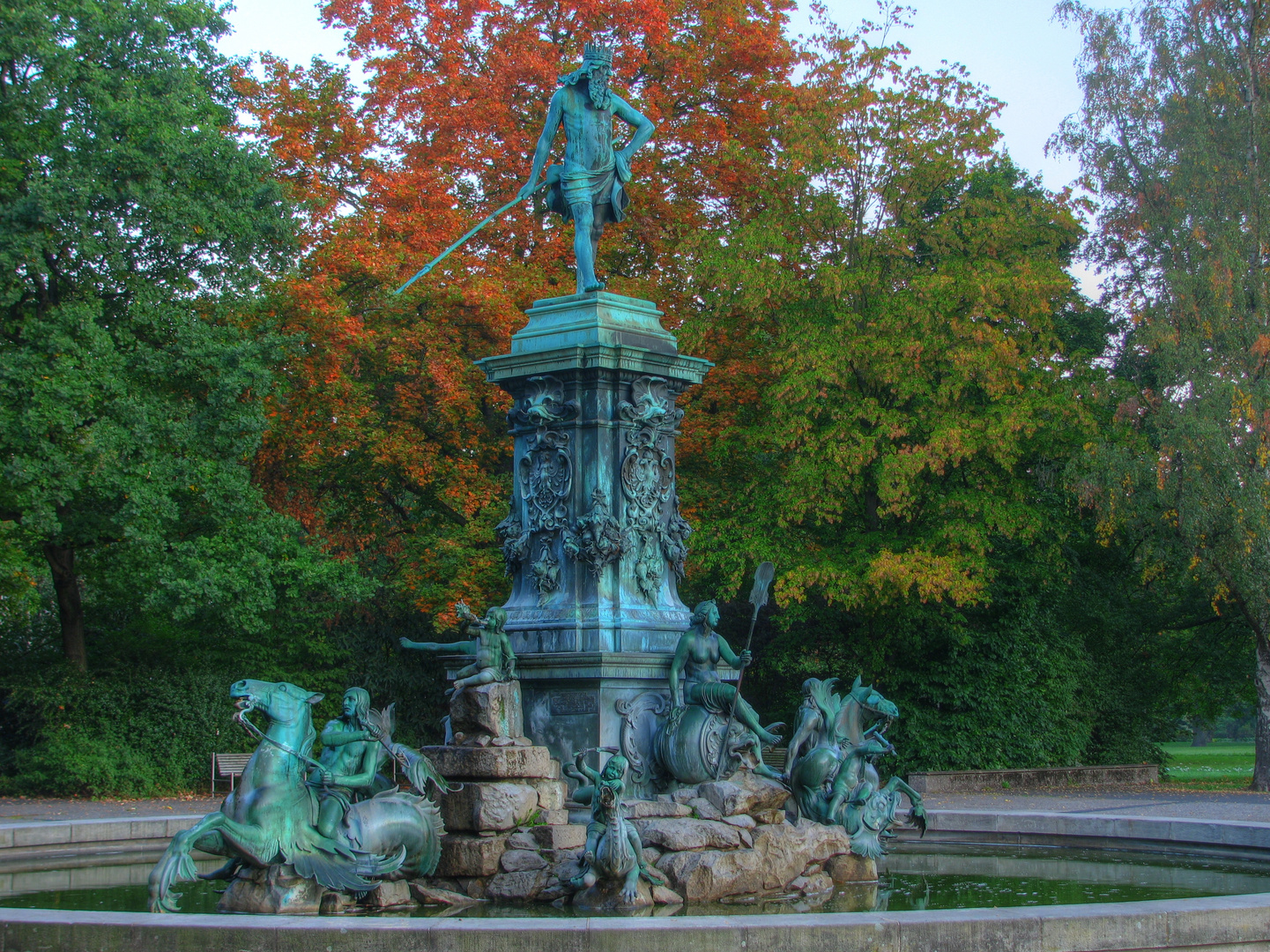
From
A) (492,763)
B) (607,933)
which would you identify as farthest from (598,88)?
(607,933)

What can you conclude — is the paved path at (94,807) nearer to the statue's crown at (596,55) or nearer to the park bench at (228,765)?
the park bench at (228,765)

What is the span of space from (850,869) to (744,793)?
1.05 metres

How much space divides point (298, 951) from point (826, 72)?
1974 cm

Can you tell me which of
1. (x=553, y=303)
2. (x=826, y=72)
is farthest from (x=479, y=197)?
(x=553, y=303)

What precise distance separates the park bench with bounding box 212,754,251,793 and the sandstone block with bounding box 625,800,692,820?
44.4 ft

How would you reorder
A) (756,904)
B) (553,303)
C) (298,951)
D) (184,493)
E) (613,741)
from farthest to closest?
1. (184,493)
2. (553,303)
3. (613,741)
4. (756,904)
5. (298,951)

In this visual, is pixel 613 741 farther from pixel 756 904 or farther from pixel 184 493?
pixel 184 493

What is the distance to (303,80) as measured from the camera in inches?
942

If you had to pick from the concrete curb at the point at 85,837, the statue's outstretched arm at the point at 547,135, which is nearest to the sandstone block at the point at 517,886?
the concrete curb at the point at 85,837

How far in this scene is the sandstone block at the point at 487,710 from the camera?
29.7ft

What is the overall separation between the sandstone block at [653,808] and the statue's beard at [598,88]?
17.7ft

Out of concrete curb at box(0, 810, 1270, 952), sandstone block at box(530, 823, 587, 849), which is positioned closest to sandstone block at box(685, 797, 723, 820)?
sandstone block at box(530, 823, 587, 849)

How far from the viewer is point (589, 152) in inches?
433

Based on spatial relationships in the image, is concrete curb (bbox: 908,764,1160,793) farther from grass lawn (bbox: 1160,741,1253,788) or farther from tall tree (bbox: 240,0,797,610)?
tall tree (bbox: 240,0,797,610)
